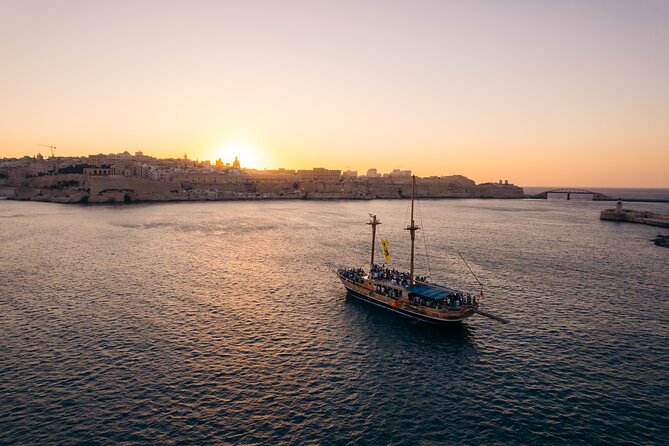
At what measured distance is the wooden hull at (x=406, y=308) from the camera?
3145 centimetres

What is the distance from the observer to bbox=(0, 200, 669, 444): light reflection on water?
1945 cm

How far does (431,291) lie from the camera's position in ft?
111

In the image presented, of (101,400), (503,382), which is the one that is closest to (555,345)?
(503,382)

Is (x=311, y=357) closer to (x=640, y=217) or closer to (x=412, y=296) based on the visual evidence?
(x=412, y=296)

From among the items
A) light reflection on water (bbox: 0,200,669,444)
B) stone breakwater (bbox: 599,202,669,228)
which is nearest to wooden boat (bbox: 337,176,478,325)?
light reflection on water (bbox: 0,200,669,444)

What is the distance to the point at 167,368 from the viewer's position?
24719 millimetres

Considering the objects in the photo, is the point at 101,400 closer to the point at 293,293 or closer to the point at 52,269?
the point at 293,293

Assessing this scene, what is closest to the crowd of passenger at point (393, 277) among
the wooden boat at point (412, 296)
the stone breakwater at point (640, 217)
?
the wooden boat at point (412, 296)

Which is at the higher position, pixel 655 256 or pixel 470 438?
pixel 655 256

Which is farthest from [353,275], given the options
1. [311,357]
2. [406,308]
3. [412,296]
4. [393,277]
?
[311,357]

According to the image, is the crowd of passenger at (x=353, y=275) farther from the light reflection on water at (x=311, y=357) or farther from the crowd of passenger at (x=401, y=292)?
the light reflection on water at (x=311, y=357)

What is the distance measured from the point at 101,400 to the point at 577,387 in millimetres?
28949

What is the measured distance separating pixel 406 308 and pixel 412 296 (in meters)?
1.28

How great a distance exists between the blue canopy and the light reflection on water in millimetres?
2894
